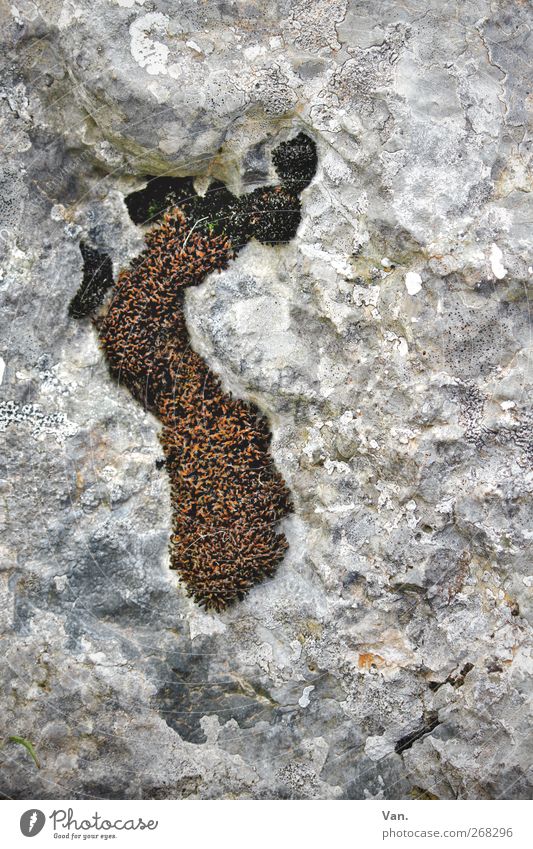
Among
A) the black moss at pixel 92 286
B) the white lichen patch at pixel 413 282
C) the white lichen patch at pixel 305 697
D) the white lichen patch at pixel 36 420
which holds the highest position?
the white lichen patch at pixel 413 282

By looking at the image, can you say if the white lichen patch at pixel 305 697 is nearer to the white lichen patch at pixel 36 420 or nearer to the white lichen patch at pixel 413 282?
the white lichen patch at pixel 36 420

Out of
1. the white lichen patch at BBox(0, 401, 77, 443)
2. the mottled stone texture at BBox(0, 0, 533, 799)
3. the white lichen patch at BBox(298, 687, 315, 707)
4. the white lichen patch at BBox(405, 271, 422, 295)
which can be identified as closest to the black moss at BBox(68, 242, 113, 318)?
the mottled stone texture at BBox(0, 0, 533, 799)

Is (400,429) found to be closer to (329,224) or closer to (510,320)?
(510,320)

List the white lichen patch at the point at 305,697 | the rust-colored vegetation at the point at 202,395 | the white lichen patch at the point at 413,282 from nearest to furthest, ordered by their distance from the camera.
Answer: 1. the white lichen patch at the point at 413,282
2. the rust-colored vegetation at the point at 202,395
3. the white lichen patch at the point at 305,697

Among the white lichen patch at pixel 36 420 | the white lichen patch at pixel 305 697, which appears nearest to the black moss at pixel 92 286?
the white lichen patch at pixel 36 420

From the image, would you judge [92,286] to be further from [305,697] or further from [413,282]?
[305,697]

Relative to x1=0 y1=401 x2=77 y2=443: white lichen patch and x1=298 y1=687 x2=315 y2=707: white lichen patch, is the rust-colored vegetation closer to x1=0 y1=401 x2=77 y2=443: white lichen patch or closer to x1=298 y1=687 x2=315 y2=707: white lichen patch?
x1=0 y1=401 x2=77 y2=443: white lichen patch

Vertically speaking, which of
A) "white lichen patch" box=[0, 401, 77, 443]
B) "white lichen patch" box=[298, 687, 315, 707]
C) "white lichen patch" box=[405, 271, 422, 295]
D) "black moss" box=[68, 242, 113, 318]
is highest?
"white lichen patch" box=[405, 271, 422, 295]

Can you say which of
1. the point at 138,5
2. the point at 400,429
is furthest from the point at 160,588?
the point at 138,5

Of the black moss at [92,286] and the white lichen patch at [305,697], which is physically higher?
the black moss at [92,286]
